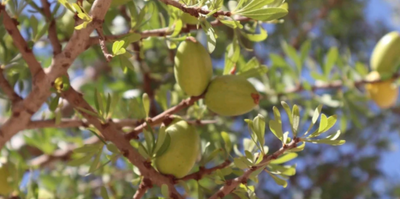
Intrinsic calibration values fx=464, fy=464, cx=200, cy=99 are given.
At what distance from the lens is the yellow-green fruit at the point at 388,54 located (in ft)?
3.74

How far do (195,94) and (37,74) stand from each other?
254mm

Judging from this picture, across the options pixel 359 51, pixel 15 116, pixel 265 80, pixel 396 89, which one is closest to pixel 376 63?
pixel 396 89

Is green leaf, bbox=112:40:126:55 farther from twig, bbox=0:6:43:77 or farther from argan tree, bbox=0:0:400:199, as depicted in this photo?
twig, bbox=0:6:43:77

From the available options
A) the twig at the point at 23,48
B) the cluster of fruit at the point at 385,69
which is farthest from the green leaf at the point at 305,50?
the twig at the point at 23,48

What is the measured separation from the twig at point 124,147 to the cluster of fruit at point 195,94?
23 millimetres

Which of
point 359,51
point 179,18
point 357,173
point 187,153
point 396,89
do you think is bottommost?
point 357,173

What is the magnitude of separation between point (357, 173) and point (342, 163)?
8 cm

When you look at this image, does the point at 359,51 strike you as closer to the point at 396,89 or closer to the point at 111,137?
the point at 396,89

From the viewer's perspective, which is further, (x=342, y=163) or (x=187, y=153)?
(x=342, y=163)

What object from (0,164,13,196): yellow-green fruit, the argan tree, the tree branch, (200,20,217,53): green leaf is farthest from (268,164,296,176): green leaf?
(0,164,13,196): yellow-green fruit

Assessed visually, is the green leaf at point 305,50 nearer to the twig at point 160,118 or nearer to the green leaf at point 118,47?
the twig at point 160,118

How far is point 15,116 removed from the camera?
0.77 metres

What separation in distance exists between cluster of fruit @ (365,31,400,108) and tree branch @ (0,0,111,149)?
2.58 feet

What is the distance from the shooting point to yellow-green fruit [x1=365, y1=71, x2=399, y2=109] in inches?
46.0
